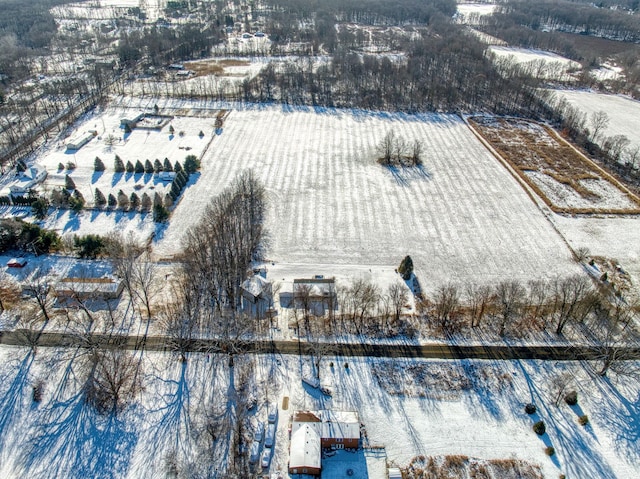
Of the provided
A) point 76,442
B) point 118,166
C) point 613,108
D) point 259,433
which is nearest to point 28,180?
point 118,166

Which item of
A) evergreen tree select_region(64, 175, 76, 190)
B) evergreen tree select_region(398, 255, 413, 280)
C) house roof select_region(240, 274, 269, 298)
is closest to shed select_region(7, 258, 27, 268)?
evergreen tree select_region(64, 175, 76, 190)

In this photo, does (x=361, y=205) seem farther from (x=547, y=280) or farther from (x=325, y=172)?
(x=547, y=280)

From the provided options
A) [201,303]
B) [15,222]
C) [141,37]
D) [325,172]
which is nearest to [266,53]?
[141,37]

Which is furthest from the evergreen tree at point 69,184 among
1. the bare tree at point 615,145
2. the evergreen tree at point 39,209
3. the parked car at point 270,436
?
the bare tree at point 615,145

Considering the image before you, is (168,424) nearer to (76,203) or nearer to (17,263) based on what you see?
(17,263)

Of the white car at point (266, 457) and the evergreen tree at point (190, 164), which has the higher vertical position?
the evergreen tree at point (190, 164)

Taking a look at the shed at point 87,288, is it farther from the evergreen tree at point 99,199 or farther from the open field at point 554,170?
the open field at point 554,170
